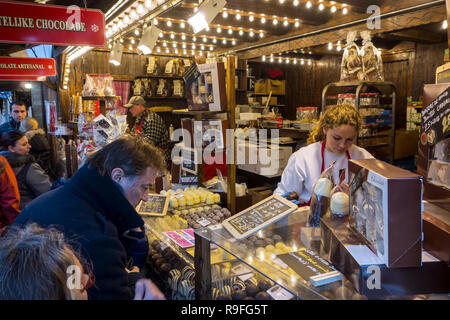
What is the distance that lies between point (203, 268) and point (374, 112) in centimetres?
364

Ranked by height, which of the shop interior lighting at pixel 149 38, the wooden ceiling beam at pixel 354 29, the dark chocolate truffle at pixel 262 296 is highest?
the wooden ceiling beam at pixel 354 29

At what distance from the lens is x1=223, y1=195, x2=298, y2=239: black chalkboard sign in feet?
4.79

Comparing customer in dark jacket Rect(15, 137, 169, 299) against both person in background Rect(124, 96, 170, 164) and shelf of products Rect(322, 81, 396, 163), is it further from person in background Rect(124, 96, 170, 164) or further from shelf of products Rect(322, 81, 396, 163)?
person in background Rect(124, 96, 170, 164)

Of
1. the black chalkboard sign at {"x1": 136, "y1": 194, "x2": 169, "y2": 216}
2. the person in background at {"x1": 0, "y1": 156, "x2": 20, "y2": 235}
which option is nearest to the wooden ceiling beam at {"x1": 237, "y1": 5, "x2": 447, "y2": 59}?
the black chalkboard sign at {"x1": 136, "y1": 194, "x2": 169, "y2": 216}

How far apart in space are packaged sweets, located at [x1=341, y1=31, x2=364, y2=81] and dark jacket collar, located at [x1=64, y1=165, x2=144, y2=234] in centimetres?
354

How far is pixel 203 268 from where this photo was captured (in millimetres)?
1456

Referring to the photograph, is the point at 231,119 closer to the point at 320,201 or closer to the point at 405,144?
the point at 320,201

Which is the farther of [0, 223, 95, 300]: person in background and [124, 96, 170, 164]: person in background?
[124, 96, 170, 164]: person in background

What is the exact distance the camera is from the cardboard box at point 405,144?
583cm

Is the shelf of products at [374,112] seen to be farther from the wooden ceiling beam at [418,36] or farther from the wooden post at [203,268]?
the wooden post at [203,268]

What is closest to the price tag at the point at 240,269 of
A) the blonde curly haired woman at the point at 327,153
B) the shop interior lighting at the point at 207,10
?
the blonde curly haired woman at the point at 327,153

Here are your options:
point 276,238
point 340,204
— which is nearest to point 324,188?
point 340,204

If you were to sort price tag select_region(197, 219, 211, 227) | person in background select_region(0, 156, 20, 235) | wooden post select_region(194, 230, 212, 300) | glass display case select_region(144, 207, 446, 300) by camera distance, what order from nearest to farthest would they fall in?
glass display case select_region(144, 207, 446, 300)
wooden post select_region(194, 230, 212, 300)
price tag select_region(197, 219, 211, 227)
person in background select_region(0, 156, 20, 235)

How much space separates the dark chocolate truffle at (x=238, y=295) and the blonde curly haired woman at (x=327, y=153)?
4.26 feet
